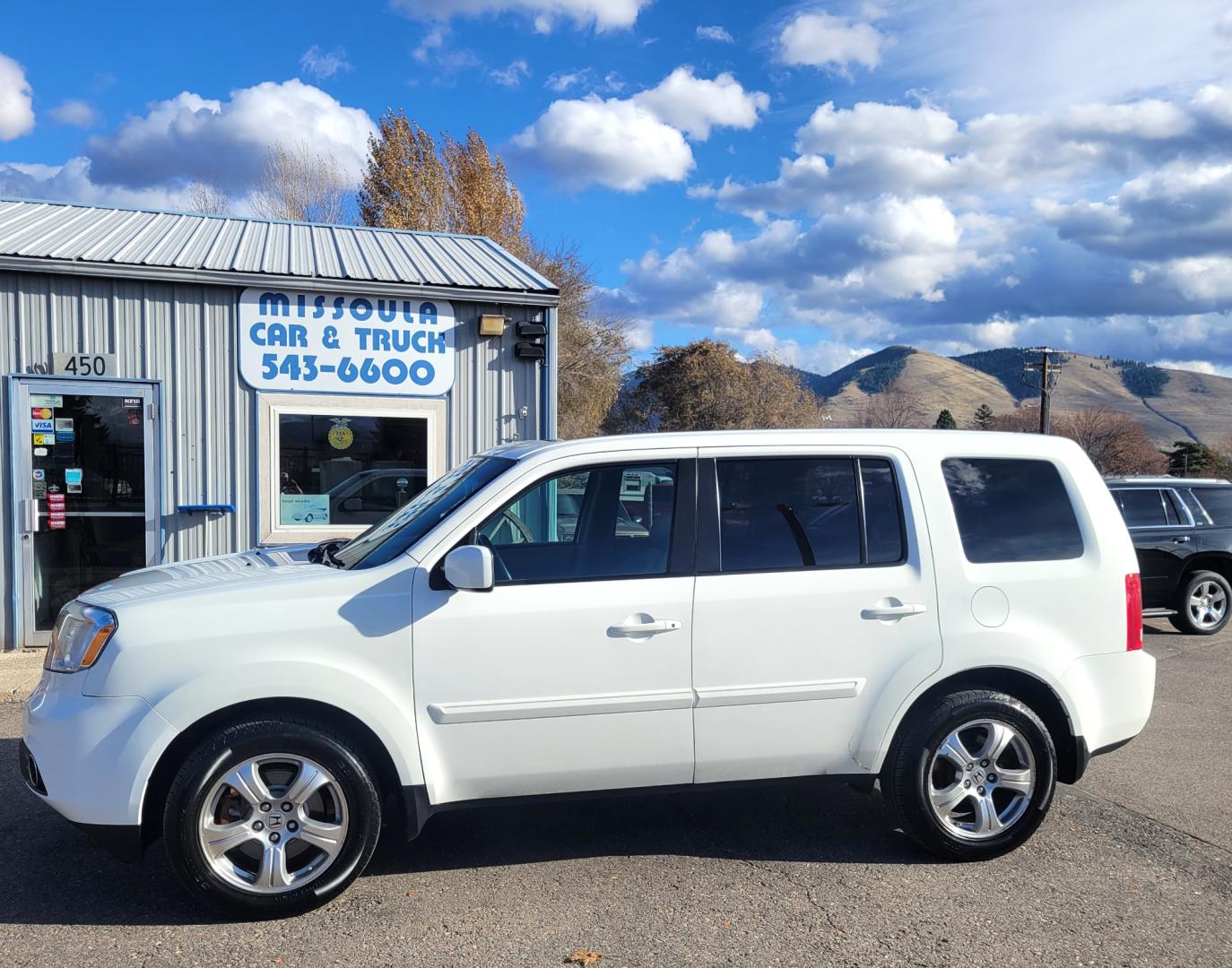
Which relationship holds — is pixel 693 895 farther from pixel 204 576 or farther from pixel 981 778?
pixel 204 576

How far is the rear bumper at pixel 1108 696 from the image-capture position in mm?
4352

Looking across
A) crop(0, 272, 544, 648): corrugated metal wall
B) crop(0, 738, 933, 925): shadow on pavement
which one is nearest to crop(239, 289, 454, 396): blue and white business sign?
crop(0, 272, 544, 648): corrugated metal wall

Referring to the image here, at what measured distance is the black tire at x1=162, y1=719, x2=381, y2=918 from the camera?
11.7ft

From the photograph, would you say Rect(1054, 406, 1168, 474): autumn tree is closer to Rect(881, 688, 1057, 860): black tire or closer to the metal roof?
the metal roof

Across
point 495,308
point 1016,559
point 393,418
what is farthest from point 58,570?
point 1016,559

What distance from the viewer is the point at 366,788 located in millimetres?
3734

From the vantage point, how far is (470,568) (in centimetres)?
365

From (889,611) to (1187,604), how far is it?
8.10m

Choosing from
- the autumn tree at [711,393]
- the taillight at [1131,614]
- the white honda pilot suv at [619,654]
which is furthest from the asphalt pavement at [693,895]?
the autumn tree at [711,393]

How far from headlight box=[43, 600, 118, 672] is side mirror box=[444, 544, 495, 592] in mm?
1255

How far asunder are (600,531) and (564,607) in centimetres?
57

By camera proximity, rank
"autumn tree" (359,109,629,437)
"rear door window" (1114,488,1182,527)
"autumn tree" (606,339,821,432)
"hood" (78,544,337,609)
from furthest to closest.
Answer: "autumn tree" (606,339,821,432)
"autumn tree" (359,109,629,437)
"rear door window" (1114,488,1182,527)
"hood" (78,544,337,609)

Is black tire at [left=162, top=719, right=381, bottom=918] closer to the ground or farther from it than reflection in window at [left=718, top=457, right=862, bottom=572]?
closer to the ground

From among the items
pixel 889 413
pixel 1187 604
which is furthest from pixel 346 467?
pixel 889 413
